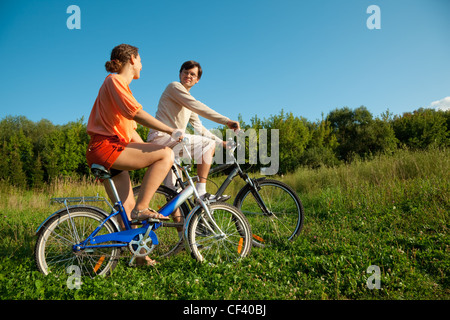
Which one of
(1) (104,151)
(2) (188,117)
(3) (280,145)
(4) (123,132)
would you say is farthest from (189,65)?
(3) (280,145)

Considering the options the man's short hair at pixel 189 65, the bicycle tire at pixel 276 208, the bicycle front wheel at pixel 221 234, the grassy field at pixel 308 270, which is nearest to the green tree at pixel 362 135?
the grassy field at pixel 308 270

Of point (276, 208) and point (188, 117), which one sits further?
point (276, 208)

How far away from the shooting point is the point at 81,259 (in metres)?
2.98

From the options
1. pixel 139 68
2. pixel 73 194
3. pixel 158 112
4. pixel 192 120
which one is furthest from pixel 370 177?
pixel 73 194

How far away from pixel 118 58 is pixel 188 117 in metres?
1.18

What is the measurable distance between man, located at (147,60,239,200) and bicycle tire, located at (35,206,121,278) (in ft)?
3.51

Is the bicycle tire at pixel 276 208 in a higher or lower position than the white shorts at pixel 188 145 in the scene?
lower

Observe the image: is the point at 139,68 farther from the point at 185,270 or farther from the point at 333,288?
the point at 333,288

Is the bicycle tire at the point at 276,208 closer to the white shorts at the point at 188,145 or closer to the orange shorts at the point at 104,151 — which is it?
the white shorts at the point at 188,145

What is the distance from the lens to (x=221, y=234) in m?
3.16

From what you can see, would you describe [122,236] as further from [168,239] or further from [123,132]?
[168,239]

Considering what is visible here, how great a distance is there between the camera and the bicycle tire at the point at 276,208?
12.9ft

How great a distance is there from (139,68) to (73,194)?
7.03m

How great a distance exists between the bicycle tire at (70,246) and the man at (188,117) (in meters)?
1.07
